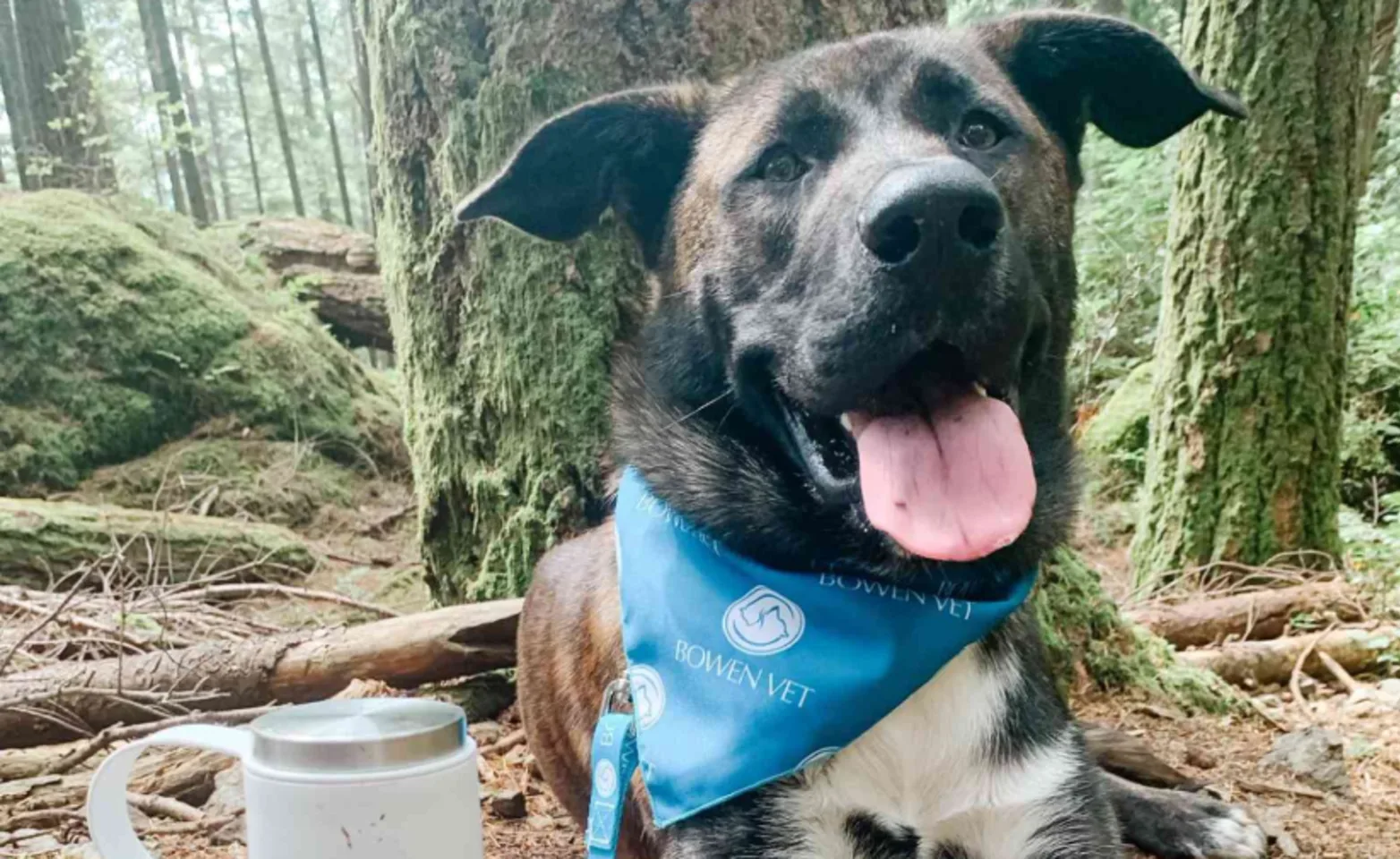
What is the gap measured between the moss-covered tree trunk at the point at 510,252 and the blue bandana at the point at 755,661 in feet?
4.27

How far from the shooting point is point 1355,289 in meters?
8.34

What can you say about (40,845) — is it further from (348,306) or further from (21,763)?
(348,306)

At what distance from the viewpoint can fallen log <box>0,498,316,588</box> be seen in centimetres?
536

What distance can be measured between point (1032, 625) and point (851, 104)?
123 cm

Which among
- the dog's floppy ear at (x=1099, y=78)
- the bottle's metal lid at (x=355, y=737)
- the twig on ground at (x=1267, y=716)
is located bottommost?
the twig on ground at (x=1267, y=716)

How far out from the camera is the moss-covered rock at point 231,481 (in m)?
6.80

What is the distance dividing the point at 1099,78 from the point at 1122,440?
694 cm

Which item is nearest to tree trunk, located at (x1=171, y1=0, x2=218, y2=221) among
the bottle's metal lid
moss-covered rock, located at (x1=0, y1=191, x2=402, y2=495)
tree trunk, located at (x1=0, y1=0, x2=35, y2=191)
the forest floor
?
tree trunk, located at (x1=0, y1=0, x2=35, y2=191)

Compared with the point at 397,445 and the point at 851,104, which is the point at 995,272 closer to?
the point at 851,104

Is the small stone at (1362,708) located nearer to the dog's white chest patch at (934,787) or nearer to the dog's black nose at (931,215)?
the dog's white chest patch at (934,787)

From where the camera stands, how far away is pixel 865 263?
75.1 inches

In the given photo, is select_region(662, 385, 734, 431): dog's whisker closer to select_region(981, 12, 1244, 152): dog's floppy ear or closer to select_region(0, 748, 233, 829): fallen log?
select_region(981, 12, 1244, 152): dog's floppy ear

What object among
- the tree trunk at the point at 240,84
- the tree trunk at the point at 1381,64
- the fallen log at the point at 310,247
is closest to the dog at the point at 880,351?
the tree trunk at the point at 1381,64

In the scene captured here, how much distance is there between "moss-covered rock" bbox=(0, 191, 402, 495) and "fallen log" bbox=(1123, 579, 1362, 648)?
547 centimetres
